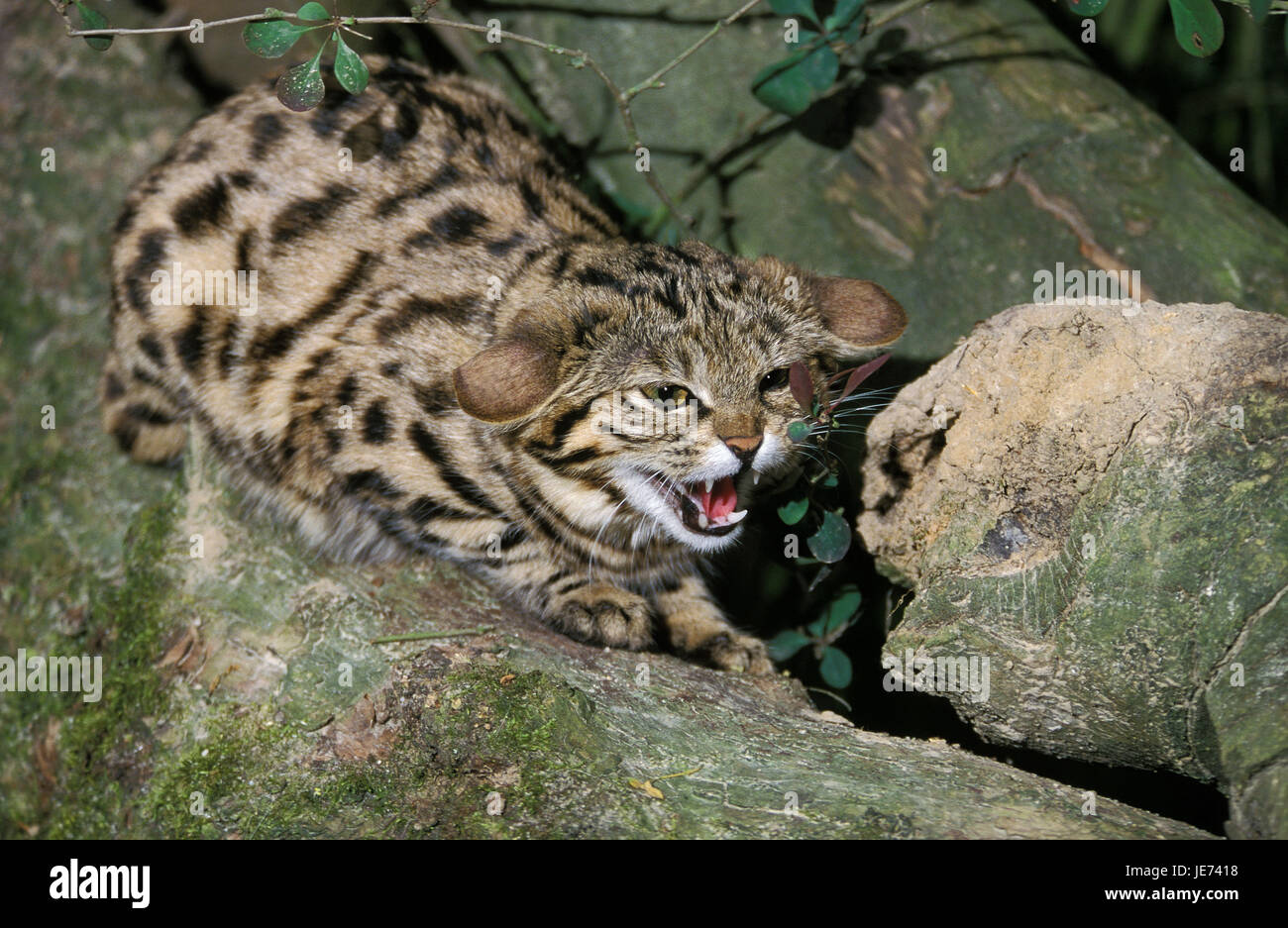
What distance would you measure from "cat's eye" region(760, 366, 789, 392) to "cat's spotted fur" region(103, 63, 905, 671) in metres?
0.02

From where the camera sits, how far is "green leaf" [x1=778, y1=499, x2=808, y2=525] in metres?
3.95

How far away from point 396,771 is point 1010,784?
5.94ft

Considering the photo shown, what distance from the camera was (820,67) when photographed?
189 inches

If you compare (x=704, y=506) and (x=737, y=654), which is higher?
(x=704, y=506)

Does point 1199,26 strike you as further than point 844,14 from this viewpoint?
No

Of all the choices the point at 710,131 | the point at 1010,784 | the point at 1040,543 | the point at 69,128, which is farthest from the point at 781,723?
the point at 69,128

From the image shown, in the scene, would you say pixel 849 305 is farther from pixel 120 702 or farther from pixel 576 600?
pixel 120 702

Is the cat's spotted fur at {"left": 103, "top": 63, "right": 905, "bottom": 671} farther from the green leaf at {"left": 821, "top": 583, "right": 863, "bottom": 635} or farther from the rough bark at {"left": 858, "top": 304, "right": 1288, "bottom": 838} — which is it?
the rough bark at {"left": 858, "top": 304, "right": 1288, "bottom": 838}

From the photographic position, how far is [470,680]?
3520mm

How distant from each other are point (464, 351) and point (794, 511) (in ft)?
4.45

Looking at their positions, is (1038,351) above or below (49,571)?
above

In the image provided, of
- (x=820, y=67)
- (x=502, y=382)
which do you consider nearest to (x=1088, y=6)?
(x=820, y=67)

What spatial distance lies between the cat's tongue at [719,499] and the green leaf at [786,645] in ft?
3.03

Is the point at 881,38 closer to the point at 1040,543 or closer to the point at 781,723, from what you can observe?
the point at 1040,543
